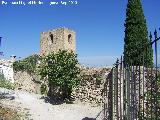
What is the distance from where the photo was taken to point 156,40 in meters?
3.42

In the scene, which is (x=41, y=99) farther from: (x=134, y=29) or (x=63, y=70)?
(x=134, y=29)

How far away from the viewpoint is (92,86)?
64.8 ft

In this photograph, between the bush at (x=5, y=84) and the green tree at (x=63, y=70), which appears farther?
the bush at (x=5, y=84)

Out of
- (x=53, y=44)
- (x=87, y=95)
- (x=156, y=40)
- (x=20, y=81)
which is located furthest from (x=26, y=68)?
(x=156, y=40)

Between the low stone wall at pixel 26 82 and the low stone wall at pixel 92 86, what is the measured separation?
22.9 ft

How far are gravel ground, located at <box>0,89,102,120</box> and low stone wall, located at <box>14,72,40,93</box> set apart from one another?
6167 mm

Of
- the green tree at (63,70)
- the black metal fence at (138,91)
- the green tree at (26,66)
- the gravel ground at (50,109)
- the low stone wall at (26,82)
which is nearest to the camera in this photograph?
the black metal fence at (138,91)

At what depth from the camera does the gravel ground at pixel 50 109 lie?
15.6 meters

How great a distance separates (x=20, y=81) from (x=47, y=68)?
10154mm

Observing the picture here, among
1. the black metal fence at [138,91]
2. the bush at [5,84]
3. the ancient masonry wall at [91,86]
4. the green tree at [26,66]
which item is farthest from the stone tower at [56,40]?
the black metal fence at [138,91]

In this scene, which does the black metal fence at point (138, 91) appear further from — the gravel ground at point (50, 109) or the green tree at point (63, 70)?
the green tree at point (63, 70)

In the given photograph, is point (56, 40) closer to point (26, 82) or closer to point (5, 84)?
point (26, 82)

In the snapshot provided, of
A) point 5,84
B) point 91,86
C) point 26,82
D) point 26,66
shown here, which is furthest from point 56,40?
point 91,86

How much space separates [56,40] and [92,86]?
11461 mm
